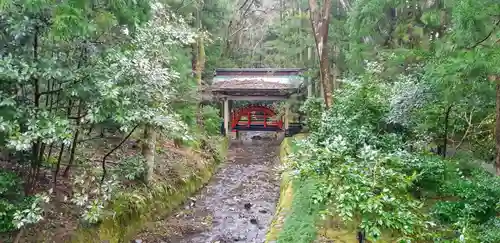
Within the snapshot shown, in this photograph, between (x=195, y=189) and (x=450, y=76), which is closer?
(x=450, y=76)

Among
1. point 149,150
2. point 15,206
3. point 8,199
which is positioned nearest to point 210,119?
point 149,150

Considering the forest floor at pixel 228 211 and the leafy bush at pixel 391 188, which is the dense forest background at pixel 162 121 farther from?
the forest floor at pixel 228 211

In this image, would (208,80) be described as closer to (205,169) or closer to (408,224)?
(205,169)

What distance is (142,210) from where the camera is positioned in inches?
272

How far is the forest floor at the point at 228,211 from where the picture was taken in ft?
22.4

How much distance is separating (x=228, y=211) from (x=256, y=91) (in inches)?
347

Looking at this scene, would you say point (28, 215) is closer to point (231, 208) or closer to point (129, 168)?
point (129, 168)

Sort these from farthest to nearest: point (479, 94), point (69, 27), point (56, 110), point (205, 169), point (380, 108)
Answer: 1. point (205, 169)
2. point (380, 108)
3. point (479, 94)
4. point (56, 110)
5. point (69, 27)

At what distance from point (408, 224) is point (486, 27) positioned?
229cm

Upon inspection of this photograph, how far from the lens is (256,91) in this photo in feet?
54.1

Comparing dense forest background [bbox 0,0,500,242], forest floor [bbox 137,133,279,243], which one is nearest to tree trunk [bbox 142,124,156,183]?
dense forest background [bbox 0,0,500,242]

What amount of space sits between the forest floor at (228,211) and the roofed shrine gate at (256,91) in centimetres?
408

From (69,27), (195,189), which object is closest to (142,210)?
(195,189)

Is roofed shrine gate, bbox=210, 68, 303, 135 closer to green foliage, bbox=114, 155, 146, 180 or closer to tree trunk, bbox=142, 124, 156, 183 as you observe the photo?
tree trunk, bbox=142, 124, 156, 183
